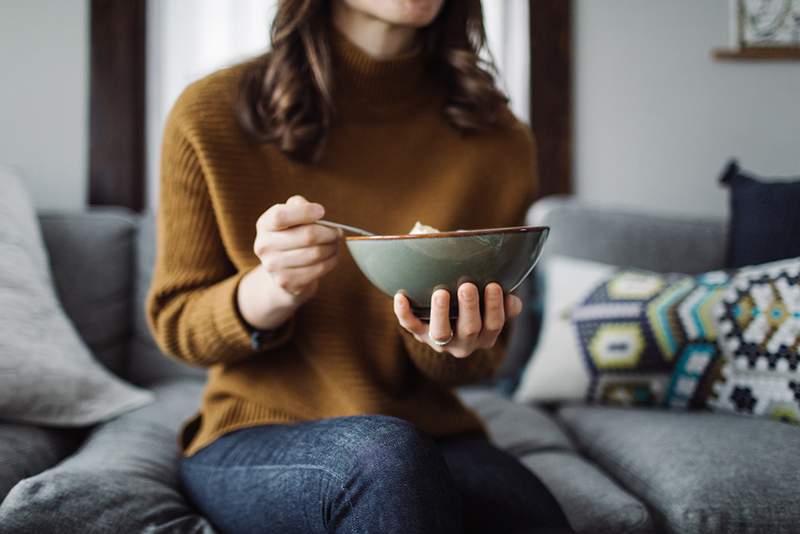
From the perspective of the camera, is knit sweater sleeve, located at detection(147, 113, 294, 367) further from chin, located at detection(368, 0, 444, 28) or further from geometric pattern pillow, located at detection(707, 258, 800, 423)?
geometric pattern pillow, located at detection(707, 258, 800, 423)

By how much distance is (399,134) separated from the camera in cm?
109

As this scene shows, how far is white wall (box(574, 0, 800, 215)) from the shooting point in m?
2.10

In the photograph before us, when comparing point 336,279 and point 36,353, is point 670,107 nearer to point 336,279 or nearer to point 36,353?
point 336,279

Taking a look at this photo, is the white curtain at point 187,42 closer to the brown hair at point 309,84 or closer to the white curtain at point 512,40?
the white curtain at point 512,40

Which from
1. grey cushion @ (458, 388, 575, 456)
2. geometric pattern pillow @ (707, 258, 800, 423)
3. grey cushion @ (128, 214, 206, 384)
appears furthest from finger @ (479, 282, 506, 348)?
grey cushion @ (128, 214, 206, 384)

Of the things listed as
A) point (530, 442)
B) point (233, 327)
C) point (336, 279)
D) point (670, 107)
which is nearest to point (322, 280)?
point (336, 279)

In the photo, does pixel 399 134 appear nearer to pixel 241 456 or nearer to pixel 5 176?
pixel 241 456

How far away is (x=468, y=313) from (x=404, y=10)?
0.51 meters

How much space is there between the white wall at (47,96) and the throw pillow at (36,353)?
0.51 metres

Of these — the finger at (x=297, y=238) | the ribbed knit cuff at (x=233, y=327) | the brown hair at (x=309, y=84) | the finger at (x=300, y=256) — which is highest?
the brown hair at (x=309, y=84)

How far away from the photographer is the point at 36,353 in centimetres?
110

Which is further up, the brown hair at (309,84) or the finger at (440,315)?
the brown hair at (309,84)

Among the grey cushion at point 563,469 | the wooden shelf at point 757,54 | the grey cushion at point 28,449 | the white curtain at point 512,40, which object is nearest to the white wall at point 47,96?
the grey cushion at point 28,449

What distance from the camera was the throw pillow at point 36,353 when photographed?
104 cm
